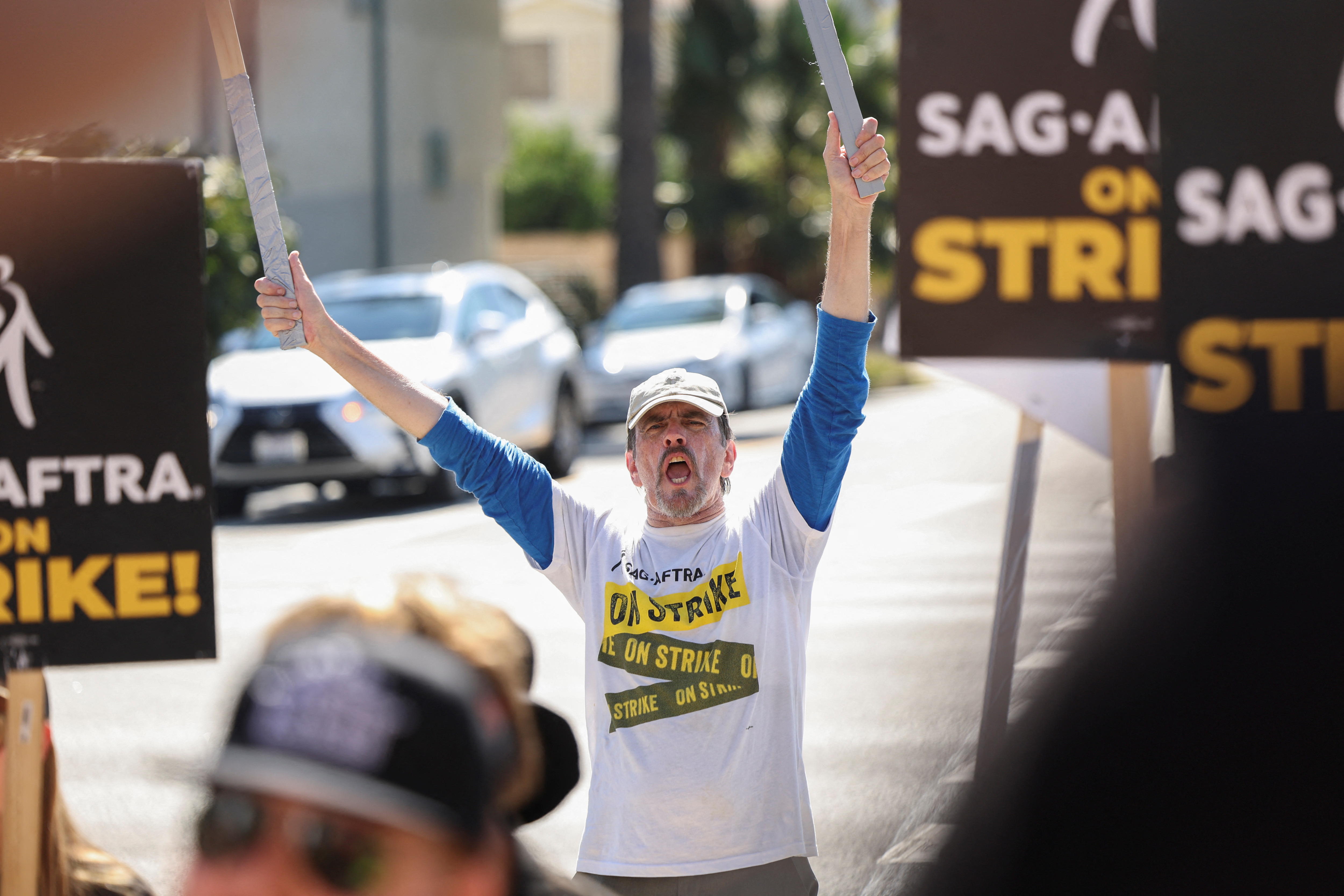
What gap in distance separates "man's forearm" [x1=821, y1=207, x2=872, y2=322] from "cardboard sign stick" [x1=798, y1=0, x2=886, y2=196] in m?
0.08

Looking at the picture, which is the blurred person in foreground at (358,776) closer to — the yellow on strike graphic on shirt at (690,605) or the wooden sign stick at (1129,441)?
the yellow on strike graphic on shirt at (690,605)

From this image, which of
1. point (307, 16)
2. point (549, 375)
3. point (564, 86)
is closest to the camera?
point (549, 375)

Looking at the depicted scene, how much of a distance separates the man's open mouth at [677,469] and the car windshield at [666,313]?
1658 cm

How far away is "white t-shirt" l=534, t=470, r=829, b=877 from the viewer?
2.94 meters

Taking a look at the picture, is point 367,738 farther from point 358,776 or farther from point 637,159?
point 637,159

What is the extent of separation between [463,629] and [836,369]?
1739mm

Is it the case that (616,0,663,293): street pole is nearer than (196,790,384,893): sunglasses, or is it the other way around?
(196,790,384,893): sunglasses

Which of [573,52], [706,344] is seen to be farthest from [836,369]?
[573,52]

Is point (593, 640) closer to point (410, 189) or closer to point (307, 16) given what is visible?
point (307, 16)

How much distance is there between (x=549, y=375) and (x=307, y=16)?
1078 cm

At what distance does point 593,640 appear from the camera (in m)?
3.11

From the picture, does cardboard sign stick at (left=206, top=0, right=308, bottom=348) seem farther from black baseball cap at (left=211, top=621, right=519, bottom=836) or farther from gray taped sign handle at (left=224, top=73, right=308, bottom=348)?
black baseball cap at (left=211, top=621, right=519, bottom=836)

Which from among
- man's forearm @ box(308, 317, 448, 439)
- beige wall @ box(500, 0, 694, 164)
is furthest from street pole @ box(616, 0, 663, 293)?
beige wall @ box(500, 0, 694, 164)

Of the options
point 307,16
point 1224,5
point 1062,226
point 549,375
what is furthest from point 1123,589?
point 307,16
